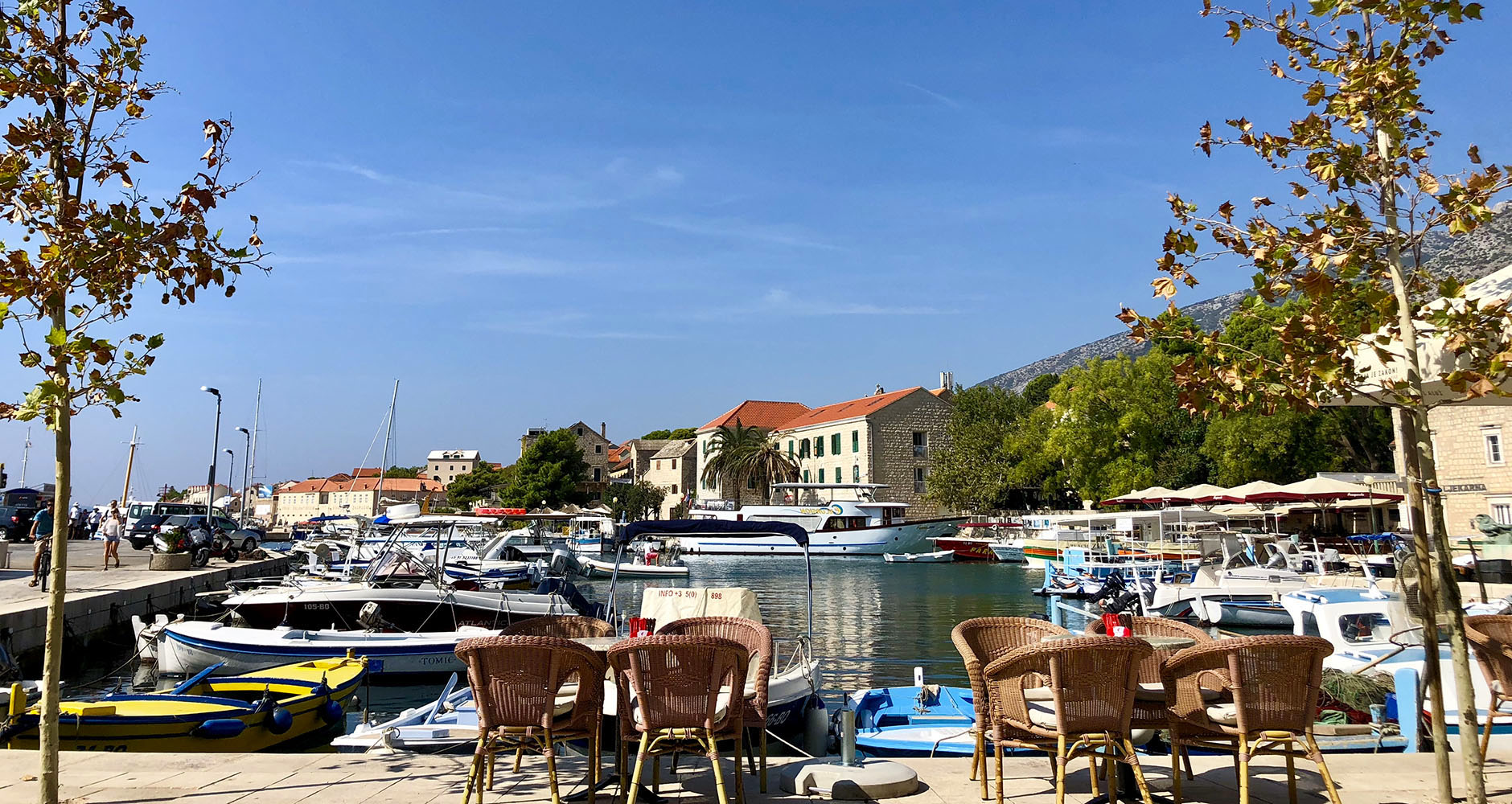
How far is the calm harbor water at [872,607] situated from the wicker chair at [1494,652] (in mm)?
5952

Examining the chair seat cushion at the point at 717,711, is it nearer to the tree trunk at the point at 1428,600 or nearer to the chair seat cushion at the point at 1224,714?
the chair seat cushion at the point at 1224,714

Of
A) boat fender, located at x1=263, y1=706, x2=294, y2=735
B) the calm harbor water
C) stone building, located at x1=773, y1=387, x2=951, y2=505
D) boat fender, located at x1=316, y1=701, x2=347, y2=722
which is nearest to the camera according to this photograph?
boat fender, located at x1=263, y1=706, x2=294, y2=735

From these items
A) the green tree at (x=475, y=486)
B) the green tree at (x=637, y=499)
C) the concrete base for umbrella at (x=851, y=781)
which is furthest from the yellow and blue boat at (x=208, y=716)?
the green tree at (x=475, y=486)

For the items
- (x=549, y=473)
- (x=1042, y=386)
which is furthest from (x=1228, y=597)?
(x=1042, y=386)

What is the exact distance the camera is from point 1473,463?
100 feet

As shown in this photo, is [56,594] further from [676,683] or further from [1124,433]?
[1124,433]

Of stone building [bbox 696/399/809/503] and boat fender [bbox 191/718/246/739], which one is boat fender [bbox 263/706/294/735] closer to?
boat fender [bbox 191/718/246/739]

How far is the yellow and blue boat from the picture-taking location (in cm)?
793

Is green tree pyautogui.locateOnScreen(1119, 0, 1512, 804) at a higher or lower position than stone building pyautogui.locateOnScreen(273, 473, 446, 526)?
lower

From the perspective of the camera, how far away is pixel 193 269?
5.11 m

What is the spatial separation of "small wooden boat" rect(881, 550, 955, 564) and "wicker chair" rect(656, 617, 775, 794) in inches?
1704

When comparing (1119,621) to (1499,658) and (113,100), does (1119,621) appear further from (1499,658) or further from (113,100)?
(113,100)

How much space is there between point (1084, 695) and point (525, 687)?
2769 mm

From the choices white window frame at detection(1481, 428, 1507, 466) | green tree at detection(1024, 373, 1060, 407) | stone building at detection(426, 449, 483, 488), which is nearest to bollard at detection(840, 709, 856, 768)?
white window frame at detection(1481, 428, 1507, 466)
